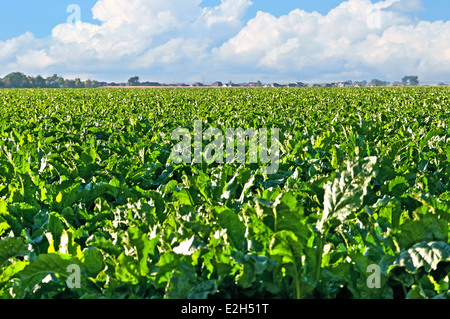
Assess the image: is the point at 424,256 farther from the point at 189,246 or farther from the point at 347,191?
the point at 189,246

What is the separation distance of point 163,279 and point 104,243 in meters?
0.40

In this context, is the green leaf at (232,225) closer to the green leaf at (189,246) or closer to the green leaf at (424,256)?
the green leaf at (189,246)

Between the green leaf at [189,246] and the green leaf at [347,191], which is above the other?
the green leaf at [347,191]

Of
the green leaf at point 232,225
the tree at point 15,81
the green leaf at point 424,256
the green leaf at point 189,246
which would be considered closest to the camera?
the green leaf at point 424,256

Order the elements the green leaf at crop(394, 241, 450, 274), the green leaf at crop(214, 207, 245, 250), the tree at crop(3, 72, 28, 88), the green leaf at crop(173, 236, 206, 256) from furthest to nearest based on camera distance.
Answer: the tree at crop(3, 72, 28, 88), the green leaf at crop(214, 207, 245, 250), the green leaf at crop(173, 236, 206, 256), the green leaf at crop(394, 241, 450, 274)

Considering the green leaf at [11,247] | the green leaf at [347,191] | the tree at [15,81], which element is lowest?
the green leaf at [11,247]

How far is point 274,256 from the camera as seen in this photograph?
1.85 meters

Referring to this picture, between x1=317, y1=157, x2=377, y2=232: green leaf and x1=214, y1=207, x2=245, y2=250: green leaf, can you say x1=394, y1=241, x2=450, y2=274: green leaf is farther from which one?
x1=214, y1=207, x2=245, y2=250: green leaf

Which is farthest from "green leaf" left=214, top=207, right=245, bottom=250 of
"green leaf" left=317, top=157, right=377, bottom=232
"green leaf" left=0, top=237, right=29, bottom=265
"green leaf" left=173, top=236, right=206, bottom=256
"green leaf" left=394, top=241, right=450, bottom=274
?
"green leaf" left=0, top=237, right=29, bottom=265

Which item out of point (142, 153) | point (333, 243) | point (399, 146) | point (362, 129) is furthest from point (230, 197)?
point (362, 129)

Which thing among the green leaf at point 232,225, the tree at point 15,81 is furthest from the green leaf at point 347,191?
the tree at point 15,81

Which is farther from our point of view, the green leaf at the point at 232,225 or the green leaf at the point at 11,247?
the green leaf at the point at 232,225
